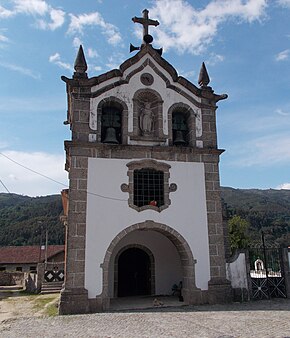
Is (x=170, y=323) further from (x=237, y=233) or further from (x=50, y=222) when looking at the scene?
(x=50, y=222)

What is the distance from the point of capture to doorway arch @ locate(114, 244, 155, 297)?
15.3 m

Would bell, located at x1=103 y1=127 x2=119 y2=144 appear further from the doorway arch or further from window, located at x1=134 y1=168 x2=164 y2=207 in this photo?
the doorway arch

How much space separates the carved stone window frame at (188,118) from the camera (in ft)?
46.6

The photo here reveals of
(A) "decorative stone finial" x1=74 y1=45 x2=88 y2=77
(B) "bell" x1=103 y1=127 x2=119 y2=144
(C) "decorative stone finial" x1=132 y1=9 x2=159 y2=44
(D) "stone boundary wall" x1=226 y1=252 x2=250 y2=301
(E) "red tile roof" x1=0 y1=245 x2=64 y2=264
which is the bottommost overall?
(D) "stone boundary wall" x1=226 y1=252 x2=250 y2=301

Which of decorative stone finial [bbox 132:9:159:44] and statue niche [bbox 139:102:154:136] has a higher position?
decorative stone finial [bbox 132:9:159:44]

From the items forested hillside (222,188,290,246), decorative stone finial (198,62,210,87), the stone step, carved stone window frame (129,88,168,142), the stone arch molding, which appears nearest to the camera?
the stone arch molding

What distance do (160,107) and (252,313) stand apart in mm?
8056

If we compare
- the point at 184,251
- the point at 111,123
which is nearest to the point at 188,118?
the point at 111,123

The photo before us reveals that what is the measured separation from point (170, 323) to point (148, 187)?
5.18m

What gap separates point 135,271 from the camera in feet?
51.8

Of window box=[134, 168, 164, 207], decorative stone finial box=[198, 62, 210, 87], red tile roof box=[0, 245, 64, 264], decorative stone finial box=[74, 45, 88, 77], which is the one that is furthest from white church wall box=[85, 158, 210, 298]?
red tile roof box=[0, 245, 64, 264]

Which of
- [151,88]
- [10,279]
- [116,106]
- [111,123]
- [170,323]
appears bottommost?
[170,323]

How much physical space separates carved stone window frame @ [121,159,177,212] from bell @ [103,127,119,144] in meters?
1.05

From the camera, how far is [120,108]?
557 inches
